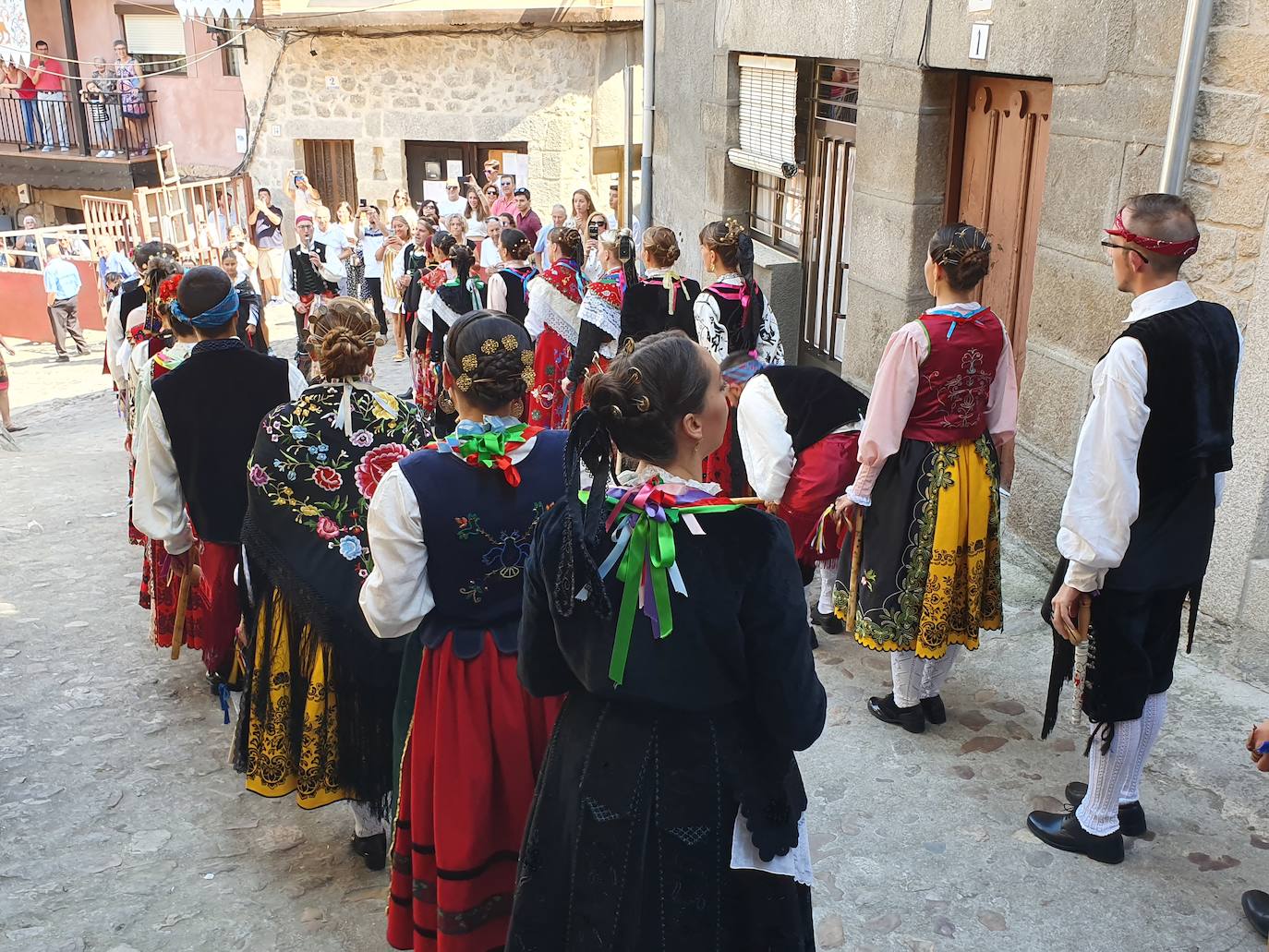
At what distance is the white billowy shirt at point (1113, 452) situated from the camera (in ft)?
9.62

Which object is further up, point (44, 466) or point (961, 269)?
point (961, 269)

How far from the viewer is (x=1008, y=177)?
5.87 metres

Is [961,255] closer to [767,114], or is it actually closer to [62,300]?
[767,114]

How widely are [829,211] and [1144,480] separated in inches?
209

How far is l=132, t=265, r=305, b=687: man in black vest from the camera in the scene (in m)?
3.87

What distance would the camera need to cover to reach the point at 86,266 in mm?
15578

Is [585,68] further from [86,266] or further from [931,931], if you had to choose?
[931,931]

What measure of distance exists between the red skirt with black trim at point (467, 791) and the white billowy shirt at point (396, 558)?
0.13m

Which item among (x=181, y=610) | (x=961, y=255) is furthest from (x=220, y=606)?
(x=961, y=255)

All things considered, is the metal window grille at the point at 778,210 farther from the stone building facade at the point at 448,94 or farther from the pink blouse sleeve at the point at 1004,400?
the stone building facade at the point at 448,94

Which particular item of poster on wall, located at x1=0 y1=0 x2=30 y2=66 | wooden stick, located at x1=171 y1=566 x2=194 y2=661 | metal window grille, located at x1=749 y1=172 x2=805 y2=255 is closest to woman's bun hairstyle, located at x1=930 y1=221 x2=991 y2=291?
wooden stick, located at x1=171 y1=566 x2=194 y2=661

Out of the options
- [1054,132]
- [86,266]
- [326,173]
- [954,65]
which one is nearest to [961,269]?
[1054,132]

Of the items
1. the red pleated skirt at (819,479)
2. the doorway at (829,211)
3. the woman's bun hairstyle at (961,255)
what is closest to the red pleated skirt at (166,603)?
the red pleated skirt at (819,479)

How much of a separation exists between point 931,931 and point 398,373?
8885 mm
